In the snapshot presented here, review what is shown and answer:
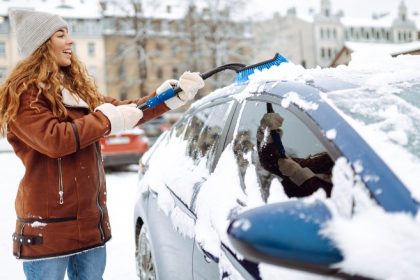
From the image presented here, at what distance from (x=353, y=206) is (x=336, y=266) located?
0.56 ft

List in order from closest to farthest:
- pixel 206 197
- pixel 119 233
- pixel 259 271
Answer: pixel 259 271 → pixel 206 197 → pixel 119 233

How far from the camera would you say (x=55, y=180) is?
2006 millimetres

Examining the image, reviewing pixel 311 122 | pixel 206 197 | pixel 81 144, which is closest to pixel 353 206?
pixel 311 122

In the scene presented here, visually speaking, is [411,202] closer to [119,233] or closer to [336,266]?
[336,266]

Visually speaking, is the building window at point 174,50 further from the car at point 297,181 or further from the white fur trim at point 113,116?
the white fur trim at point 113,116

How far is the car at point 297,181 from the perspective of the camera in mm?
1093

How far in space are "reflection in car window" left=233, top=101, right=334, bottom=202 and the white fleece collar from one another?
0.77m

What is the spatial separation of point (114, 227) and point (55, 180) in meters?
3.28

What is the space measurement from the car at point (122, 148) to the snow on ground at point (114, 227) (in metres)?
0.28

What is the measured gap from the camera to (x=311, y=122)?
147 cm

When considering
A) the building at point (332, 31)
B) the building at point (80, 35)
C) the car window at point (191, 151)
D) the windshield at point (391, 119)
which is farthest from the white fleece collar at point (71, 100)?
the building at point (332, 31)

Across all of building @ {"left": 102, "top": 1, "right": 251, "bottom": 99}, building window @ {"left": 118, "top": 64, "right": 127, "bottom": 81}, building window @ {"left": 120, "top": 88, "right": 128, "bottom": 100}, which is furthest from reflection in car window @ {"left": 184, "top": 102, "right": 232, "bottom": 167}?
building window @ {"left": 120, "top": 88, "right": 128, "bottom": 100}

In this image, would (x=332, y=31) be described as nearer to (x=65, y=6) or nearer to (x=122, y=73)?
(x=122, y=73)

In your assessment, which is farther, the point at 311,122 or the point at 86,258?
the point at 86,258
